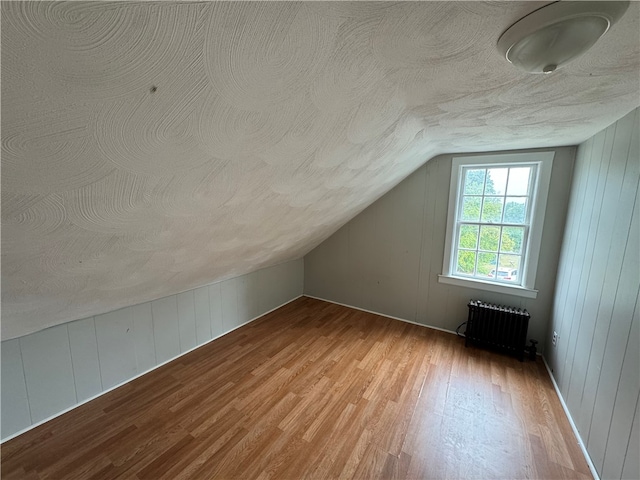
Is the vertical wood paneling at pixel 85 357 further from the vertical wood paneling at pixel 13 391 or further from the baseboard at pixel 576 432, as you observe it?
the baseboard at pixel 576 432

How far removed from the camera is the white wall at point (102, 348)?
1.67 meters

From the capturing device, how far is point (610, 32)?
79 centimetres

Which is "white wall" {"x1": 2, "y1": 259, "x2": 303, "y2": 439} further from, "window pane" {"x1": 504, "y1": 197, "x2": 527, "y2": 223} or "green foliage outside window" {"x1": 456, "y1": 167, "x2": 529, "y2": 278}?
"window pane" {"x1": 504, "y1": 197, "x2": 527, "y2": 223}

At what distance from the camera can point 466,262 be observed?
9.86ft

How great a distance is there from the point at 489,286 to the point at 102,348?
376cm

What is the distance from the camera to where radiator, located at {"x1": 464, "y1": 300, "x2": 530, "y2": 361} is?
2.58 meters

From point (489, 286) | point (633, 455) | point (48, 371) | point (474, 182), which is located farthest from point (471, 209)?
point (48, 371)

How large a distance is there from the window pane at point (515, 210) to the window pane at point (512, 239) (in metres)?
0.10

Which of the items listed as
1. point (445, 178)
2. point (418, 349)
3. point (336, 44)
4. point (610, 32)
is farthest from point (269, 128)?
point (418, 349)

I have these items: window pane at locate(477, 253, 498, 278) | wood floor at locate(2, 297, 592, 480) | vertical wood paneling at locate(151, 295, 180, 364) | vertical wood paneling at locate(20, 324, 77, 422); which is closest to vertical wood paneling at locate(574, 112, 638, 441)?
wood floor at locate(2, 297, 592, 480)

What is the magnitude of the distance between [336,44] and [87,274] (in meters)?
1.68

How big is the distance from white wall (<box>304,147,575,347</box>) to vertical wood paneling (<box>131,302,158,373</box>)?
2.41 m

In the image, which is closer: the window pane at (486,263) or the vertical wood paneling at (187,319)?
the vertical wood paneling at (187,319)

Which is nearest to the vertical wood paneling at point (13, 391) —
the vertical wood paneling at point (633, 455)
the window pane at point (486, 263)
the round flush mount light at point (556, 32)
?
the round flush mount light at point (556, 32)
